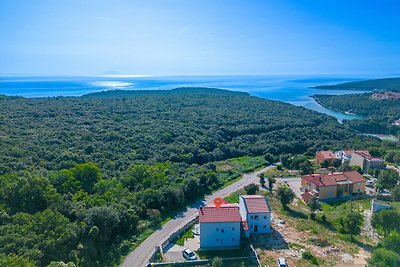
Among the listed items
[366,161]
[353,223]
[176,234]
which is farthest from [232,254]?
[366,161]

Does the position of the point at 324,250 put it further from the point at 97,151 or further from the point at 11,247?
the point at 97,151

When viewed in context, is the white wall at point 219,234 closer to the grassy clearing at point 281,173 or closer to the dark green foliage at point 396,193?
the dark green foliage at point 396,193

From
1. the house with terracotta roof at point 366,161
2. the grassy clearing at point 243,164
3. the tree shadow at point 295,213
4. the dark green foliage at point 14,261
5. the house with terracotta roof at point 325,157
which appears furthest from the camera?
the grassy clearing at point 243,164

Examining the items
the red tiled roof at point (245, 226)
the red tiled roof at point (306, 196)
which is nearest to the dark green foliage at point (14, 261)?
the red tiled roof at point (245, 226)

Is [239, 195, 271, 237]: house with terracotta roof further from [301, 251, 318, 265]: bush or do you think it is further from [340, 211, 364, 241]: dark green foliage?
[340, 211, 364, 241]: dark green foliage

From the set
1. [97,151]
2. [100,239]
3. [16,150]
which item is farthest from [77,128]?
[100,239]

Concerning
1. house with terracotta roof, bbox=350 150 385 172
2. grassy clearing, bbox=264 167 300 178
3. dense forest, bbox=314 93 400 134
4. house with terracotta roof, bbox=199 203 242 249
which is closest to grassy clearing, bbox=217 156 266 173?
grassy clearing, bbox=264 167 300 178

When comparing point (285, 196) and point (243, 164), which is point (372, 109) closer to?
point (243, 164)
